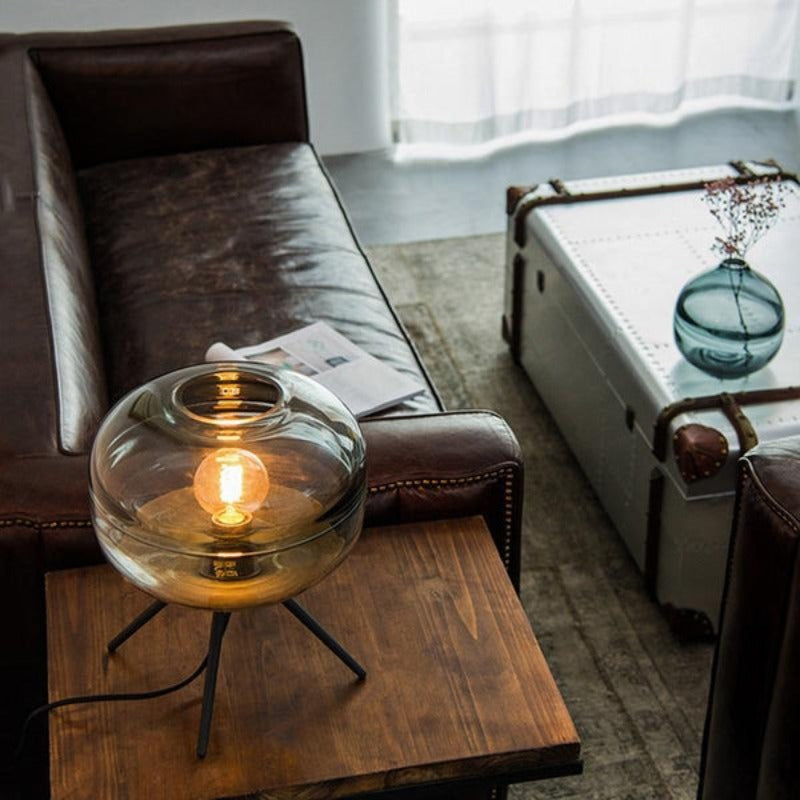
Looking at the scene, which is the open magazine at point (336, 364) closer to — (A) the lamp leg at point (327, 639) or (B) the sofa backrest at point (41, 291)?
(B) the sofa backrest at point (41, 291)

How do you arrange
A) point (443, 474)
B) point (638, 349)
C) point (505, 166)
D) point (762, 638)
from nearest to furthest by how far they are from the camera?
point (762, 638), point (443, 474), point (638, 349), point (505, 166)

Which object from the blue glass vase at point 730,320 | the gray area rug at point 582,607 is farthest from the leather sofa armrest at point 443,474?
the blue glass vase at point 730,320

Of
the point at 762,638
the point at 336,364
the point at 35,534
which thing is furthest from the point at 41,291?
the point at 762,638

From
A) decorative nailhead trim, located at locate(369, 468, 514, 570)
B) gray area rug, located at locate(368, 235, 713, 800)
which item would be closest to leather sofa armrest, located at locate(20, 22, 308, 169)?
gray area rug, located at locate(368, 235, 713, 800)

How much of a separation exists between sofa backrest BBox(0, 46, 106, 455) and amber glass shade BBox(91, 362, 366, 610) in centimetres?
38

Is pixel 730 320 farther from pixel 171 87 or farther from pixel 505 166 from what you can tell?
pixel 505 166

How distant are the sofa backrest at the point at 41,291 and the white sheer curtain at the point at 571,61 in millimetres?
1478

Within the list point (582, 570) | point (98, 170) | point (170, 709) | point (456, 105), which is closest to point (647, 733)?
point (582, 570)

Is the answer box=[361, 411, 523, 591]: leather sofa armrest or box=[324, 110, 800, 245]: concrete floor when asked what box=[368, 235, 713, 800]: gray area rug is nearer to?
box=[324, 110, 800, 245]: concrete floor

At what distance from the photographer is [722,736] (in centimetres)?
179

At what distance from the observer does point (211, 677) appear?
1.49 meters

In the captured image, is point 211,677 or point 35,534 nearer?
point 211,677

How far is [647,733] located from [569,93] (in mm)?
2589

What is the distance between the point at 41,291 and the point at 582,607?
3.71ft
